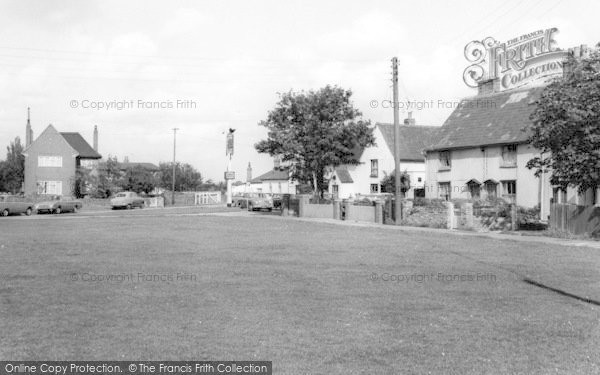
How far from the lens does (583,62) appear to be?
2222 cm

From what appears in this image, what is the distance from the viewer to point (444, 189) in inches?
1615

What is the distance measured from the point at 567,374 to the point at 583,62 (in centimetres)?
1934

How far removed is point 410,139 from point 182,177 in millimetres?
52975

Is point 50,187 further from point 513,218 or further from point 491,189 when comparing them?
point 513,218

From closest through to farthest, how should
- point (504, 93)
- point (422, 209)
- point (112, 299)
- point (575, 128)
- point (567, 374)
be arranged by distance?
1. point (567, 374)
2. point (112, 299)
3. point (575, 128)
4. point (422, 209)
5. point (504, 93)

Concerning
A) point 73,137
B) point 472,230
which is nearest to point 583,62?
point 472,230

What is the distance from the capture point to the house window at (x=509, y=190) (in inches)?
1399

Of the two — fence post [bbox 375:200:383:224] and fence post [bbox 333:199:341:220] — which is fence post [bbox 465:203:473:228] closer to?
fence post [bbox 375:200:383:224]

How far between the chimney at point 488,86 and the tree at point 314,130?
28.7ft

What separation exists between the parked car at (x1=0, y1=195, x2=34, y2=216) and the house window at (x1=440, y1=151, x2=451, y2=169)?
30602mm

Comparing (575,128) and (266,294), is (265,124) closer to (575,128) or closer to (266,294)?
(575,128)

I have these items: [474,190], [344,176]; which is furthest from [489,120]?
[344,176]

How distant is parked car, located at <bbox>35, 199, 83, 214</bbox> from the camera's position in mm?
44625

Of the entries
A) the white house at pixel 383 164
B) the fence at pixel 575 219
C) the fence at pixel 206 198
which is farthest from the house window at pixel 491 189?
the fence at pixel 206 198
